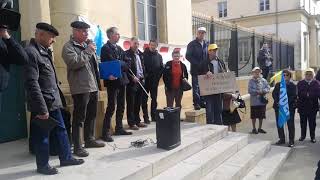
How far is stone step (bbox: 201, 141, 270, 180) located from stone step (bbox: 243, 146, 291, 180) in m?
0.08

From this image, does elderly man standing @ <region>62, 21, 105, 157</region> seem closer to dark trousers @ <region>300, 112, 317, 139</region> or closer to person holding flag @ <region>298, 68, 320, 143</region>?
person holding flag @ <region>298, 68, 320, 143</region>

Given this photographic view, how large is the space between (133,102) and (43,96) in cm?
252

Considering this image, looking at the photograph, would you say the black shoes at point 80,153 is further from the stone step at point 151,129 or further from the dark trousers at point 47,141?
the stone step at point 151,129

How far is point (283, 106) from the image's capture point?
7.68 metres

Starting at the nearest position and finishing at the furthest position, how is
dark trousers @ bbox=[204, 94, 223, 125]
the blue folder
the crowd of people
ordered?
the crowd of people, the blue folder, dark trousers @ bbox=[204, 94, 223, 125]

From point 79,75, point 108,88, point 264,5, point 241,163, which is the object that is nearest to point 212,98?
point 241,163

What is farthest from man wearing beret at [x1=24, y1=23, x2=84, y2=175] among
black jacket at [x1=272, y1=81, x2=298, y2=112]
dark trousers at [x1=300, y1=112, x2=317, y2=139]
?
dark trousers at [x1=300, y1=112, x2=317, y2=139]

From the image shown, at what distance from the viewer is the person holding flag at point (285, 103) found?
7.70m

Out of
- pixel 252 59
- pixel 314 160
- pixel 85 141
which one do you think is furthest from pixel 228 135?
pixel 252 59

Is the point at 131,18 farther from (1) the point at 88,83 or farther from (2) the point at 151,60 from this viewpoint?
(1) the point at 88,83

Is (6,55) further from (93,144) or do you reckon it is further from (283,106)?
(283,106)

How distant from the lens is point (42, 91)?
4.05m

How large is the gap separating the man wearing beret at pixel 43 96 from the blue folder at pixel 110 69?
1.28m

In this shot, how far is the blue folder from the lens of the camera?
542 cm
